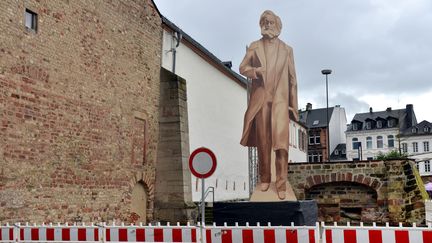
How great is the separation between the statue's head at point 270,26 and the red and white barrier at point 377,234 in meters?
7.77

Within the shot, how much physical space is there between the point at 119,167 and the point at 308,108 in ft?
179

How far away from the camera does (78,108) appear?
14.8 metres

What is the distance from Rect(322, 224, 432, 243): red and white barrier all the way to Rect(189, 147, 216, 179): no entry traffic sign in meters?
2.24

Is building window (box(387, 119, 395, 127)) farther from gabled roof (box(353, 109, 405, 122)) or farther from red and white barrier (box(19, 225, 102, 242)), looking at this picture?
red and white barrier (box(19, 225, 102, 242))

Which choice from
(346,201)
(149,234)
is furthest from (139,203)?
(149,234)

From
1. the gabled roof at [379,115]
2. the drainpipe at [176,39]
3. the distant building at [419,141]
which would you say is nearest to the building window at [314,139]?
the gabled roof at [379,115]

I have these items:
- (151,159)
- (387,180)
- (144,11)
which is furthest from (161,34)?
(387,180)

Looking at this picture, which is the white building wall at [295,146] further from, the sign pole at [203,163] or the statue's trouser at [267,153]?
the sign pole at [203,163]

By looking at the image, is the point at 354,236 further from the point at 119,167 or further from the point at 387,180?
the point at 387,180

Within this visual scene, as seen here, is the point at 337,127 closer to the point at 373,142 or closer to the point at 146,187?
→ the point at 373,142

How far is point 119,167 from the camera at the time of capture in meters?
16.6

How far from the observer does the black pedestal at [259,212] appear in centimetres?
1209

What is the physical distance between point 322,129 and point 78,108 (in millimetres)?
52121

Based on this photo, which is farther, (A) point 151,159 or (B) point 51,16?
(A) point 151,159
